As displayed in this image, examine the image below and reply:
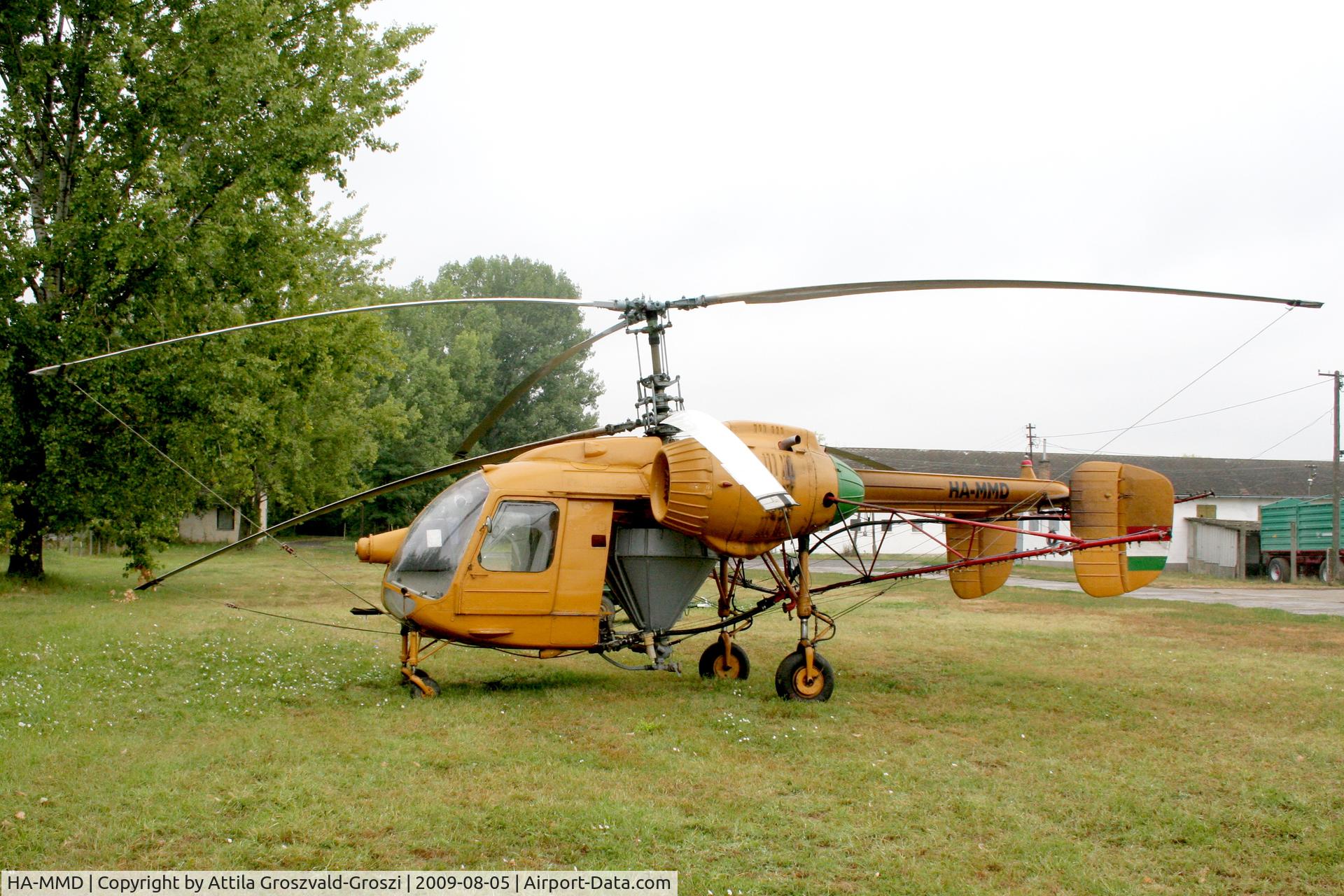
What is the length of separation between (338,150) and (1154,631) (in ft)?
60.2

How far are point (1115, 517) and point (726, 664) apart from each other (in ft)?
14.8

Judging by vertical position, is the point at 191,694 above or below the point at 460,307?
below

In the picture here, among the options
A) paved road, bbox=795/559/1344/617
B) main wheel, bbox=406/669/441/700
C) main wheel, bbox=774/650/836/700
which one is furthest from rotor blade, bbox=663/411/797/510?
paved road, bbox=795/559/1344/617

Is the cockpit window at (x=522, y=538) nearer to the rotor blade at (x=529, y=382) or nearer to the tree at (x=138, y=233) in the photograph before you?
the rotor blade at (x=529, y=382)

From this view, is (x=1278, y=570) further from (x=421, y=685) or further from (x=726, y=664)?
(x=421, y=685)

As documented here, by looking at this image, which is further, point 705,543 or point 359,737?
point 705,543

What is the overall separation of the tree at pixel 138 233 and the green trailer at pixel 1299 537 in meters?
31.3

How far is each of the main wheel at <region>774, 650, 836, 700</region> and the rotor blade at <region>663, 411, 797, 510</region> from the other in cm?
254

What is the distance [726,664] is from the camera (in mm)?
11273

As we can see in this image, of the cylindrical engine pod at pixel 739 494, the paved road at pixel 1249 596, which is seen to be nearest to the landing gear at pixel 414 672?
the cylindrical engine pod at pixel 739 494

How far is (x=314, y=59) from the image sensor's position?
2225cm

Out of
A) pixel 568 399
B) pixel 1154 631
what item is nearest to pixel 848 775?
pixel 1154 631

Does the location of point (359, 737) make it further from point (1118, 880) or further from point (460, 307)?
point (460, 307)

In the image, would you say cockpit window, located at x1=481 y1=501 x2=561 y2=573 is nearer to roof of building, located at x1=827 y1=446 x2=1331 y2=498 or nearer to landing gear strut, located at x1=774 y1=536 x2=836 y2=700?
landing gear strut, located at x1=774 y1=536 x2=836 y2=700
